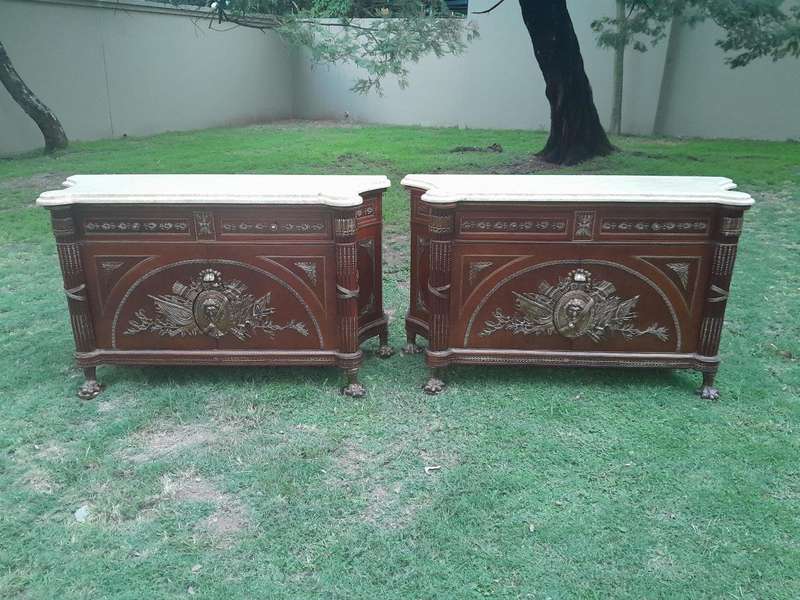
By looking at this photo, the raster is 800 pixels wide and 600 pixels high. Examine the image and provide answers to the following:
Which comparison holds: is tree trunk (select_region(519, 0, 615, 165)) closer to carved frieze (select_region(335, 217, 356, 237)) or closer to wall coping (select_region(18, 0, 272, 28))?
wall coping (select_region(18, 0, 272, 28))

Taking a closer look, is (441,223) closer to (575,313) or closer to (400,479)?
(575,313)

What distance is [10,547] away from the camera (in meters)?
1.75

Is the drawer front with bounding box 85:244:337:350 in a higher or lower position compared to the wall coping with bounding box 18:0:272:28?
lower

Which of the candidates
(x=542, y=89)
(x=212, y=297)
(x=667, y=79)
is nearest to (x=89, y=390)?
(x=212, y=297)

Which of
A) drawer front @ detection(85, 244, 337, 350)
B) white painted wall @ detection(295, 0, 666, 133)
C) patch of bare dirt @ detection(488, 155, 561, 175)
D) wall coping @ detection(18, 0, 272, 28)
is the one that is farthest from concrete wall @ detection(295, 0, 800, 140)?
drawer front @ detection(85, 244, 337, 350)

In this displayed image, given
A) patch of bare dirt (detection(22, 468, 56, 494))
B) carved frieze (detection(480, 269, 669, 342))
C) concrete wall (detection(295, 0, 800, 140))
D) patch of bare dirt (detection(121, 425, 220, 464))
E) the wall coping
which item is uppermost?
the wall coping

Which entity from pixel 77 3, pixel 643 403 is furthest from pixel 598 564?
pixel 77 3

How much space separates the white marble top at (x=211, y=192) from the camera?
233cm

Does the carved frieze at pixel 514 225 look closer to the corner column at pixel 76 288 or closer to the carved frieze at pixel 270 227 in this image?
the carved frieze at pixel 270 227

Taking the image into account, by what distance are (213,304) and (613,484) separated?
1.61 m

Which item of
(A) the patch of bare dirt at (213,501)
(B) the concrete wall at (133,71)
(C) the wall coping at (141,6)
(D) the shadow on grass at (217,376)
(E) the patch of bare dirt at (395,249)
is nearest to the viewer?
(A) the patch of bare dirt at (213,501)

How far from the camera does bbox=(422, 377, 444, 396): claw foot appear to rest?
8.44 feet

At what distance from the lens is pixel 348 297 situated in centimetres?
245

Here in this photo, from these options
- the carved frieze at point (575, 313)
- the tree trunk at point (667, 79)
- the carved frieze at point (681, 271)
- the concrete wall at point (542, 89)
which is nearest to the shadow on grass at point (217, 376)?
the carved frieze at point (575, 313)
